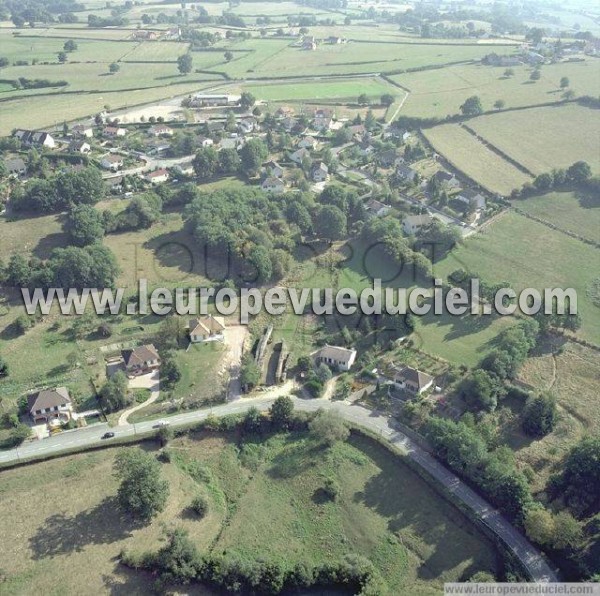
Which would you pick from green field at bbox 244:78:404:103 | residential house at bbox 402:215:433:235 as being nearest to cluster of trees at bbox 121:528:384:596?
residential house at bbox 402:215:433:235

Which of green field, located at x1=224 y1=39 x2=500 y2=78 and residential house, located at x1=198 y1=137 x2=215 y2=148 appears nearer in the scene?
residential house, located at x1=198 y1=137 x2=215 y2=148

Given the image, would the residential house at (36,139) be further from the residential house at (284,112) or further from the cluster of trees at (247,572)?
the cluster of trees at (247,572)

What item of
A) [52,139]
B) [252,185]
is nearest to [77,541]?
[252,185]

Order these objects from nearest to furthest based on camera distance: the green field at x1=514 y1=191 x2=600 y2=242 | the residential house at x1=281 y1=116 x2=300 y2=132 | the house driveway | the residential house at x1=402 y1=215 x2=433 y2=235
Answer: the house driveway, the residential house at x1=402 y1=215 x2=433 y2=235, the green field at x1=514 y1=191 x2=600 y2=242, the residential house at x1=281 y1=116 x2=300 y2=132

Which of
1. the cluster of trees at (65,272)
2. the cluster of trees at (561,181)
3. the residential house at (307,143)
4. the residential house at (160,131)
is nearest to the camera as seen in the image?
the cluster of trees at (65,272)

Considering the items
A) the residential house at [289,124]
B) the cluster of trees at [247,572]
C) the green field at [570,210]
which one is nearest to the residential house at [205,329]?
the cluster of trees at [247,572]

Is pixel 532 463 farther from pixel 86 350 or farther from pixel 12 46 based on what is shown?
pixel 12 46

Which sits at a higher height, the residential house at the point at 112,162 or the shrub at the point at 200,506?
the residential house at the point at 112,162

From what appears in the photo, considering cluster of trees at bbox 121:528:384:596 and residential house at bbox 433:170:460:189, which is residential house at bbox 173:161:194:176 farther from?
cluster of trees at bbox 121:528:384:596

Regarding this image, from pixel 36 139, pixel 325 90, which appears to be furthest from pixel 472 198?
pixel 36 139
